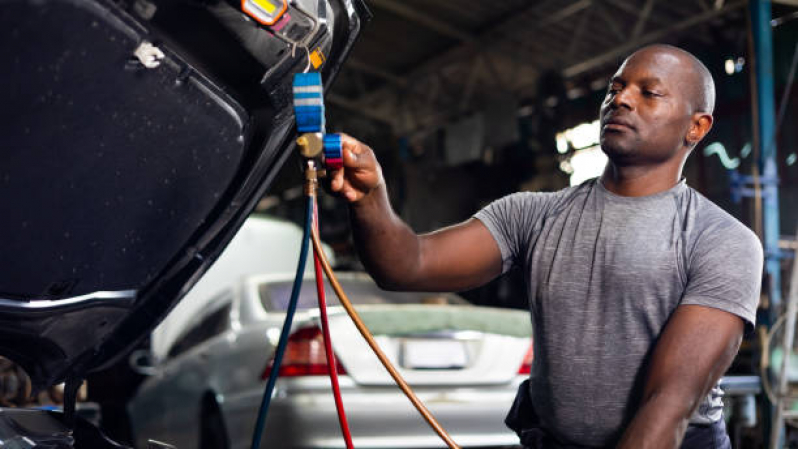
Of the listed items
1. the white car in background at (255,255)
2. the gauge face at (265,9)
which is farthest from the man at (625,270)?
the white car in background at (255,255)

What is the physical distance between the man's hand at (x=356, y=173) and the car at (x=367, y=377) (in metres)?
1.97

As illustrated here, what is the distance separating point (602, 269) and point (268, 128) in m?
0.84

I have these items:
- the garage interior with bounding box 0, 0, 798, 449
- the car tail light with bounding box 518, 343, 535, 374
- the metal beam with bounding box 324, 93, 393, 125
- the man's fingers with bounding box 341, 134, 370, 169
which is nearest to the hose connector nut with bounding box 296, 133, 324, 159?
the man's fingers with bounding box 341, 134, 370, 169

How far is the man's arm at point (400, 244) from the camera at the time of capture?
1504 millimetres

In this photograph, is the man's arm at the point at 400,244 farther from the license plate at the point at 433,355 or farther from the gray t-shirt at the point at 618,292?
the license plate at the point at 433,355

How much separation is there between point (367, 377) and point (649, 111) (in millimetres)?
2006

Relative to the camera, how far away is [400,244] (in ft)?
5.82

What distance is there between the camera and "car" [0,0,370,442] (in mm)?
1167

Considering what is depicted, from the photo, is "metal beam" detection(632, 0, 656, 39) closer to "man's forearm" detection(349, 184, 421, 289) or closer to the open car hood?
"man's forearm" detection(349, 184, 421, 289)

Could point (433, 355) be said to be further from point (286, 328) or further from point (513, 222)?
point (286, 328)

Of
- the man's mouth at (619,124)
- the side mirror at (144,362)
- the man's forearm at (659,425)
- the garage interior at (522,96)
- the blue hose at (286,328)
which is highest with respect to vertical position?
the garage interior at (522,96)

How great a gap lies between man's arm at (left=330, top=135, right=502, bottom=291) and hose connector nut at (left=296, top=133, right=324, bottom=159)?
0.13 metres

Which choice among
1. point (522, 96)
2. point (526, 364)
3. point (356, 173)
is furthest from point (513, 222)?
point (522, 96)

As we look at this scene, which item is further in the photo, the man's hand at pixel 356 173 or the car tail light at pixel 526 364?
the car tail light at pixel 526 364
